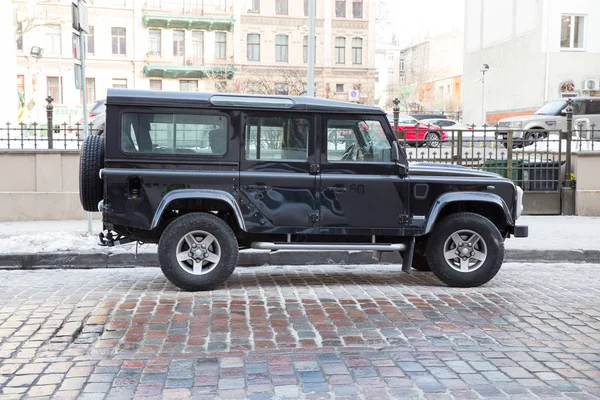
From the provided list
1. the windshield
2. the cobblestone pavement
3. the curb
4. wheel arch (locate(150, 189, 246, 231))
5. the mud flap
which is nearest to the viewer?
the cobblestone pavement

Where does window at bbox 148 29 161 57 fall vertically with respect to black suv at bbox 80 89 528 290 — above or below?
above

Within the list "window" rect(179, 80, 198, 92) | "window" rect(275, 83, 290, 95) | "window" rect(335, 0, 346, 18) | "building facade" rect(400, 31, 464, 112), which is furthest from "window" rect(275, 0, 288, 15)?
"building facade" rect(400, 31, 464, 112)

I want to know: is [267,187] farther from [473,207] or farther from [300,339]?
[473,207]

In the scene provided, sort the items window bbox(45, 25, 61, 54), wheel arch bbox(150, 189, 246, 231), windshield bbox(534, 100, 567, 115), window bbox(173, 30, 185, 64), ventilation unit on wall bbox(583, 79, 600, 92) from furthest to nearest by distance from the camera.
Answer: window bbox(173, 30, 185, 64) → window bbox(45, 25, 61, 54) → ventilation unit on wall bbox(583, 79, 600, 92) → windshield bbox(534, 100, 567, 115) → wheel arch bbox(150, 189, 246, 231)

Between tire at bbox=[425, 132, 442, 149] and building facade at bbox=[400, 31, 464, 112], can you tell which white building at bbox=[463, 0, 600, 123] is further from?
tire at bbox=[425, 132, 442, 149]

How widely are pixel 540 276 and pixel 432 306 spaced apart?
2543 mm

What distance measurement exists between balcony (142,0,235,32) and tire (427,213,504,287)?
44387 mm

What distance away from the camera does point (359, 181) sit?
24.9ft

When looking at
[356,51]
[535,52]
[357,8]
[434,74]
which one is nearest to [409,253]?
[535,52]

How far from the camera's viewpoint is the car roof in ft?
24.0

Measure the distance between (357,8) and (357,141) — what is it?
48.1 m

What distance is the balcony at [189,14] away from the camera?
49.2 meters

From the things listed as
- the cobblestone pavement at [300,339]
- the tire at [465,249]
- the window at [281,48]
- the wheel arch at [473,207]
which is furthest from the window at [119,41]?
the tire at [465,249]

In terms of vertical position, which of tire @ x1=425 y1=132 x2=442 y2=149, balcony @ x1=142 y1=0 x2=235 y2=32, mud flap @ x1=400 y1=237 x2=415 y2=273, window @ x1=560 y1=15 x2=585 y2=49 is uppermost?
balcony @ x1=142 y1=0 x2=235 y2=32
